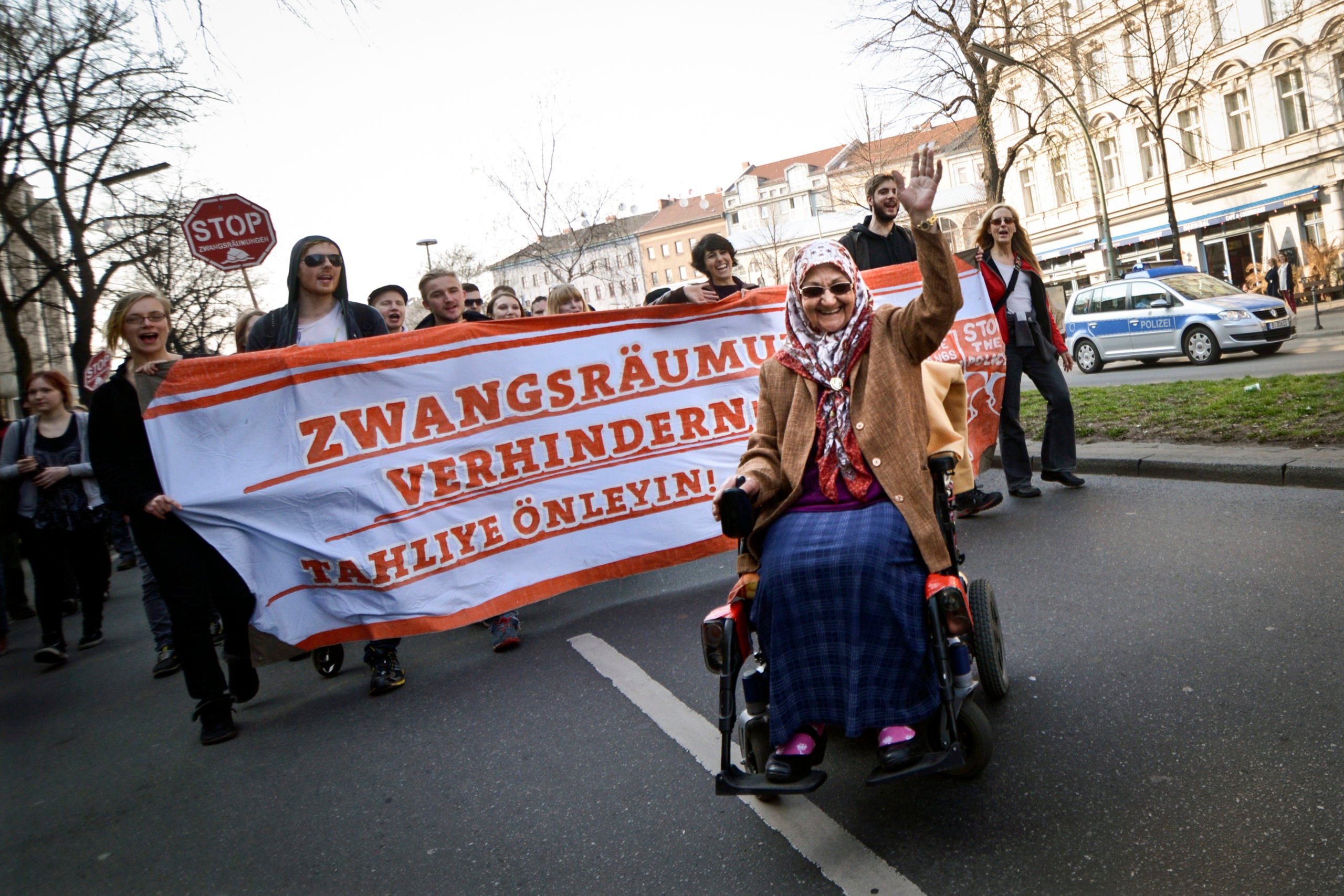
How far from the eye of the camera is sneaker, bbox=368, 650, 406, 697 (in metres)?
5.08

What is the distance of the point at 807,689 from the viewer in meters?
2.88

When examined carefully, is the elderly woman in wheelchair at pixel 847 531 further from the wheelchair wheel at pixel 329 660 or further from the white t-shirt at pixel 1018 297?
the white t-shirt at pixel 1018 297

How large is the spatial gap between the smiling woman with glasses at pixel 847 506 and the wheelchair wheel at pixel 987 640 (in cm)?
43

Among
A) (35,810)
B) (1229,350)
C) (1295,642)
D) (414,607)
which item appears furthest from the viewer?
(1229,350)

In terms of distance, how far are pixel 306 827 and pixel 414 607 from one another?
5.84ft

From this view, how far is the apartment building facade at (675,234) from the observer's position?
11162 cm

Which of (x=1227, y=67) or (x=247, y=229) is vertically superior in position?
(x=1227, y=67)

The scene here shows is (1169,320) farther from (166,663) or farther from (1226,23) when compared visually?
(1226,23)

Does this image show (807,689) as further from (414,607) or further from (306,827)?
(414,607)

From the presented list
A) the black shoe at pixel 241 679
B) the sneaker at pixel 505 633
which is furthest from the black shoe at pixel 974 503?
the black shoe at pixel 241 679

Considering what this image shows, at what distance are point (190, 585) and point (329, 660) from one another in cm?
106

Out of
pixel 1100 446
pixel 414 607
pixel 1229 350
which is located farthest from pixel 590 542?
pixel 1229 350

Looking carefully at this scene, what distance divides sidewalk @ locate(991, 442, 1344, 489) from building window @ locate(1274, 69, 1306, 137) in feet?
109

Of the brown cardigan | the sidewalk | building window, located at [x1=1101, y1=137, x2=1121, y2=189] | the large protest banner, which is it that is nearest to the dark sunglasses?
the brown cardigan
